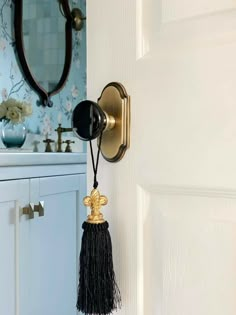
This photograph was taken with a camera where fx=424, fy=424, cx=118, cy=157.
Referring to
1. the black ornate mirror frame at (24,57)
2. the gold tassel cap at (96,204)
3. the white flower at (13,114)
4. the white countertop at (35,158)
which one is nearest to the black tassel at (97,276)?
the gold tassel cap at (96,204)

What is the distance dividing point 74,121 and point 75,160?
925 millimetres

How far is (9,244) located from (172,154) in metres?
0.74

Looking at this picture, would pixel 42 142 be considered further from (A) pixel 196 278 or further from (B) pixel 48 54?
(A) pixel 196 278

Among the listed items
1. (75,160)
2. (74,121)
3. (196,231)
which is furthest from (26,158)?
(196,231)

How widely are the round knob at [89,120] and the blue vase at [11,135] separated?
44.6 inches

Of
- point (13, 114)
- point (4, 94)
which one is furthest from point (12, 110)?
point (4, 94)

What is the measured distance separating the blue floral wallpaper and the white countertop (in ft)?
1.55

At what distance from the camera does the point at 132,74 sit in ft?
1.54

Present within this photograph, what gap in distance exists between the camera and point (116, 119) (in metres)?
0.48

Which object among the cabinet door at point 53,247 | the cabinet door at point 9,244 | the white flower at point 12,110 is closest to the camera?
the cabinet door at point 9,244

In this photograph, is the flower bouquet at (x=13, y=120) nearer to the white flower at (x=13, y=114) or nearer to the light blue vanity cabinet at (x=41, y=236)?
the white flower at (x=13, y=114)

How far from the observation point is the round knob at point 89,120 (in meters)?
0.46

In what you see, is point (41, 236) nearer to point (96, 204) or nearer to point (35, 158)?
point (35, 158)

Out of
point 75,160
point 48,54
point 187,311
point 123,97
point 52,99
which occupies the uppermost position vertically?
point 48,54
